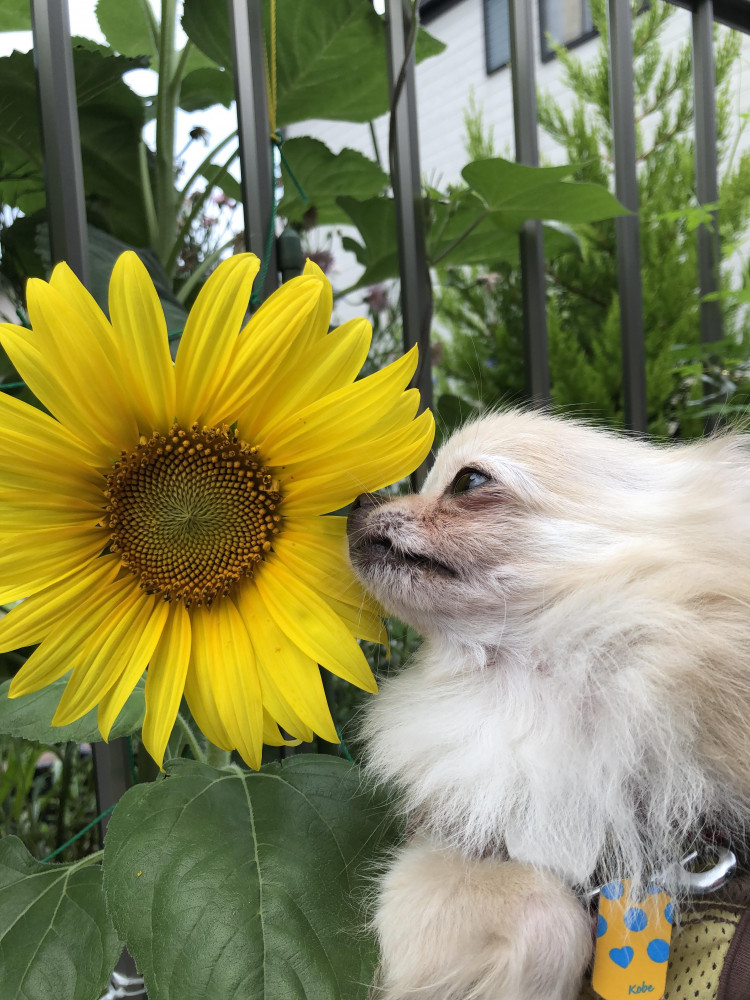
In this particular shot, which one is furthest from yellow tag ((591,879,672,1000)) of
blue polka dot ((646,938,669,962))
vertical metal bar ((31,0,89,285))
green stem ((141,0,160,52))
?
green stem ((141,0,160,52))

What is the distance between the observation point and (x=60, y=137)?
603mm

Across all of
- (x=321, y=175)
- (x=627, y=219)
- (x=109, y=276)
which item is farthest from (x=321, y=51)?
(x=627, y=219)

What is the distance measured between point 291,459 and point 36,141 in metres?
0.57

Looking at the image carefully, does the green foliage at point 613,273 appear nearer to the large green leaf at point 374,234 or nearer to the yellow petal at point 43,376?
the large green leaf at point 374,234

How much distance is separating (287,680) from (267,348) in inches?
7.7

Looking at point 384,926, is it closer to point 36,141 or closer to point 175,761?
point 175,761

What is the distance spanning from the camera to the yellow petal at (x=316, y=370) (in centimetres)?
44

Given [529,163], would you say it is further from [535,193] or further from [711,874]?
[711,874]

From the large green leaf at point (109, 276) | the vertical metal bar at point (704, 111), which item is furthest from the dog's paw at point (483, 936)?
the vertical metal bar at point (704, 111)

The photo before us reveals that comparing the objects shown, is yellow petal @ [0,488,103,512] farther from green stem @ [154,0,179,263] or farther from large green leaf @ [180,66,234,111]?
large green leaf @ [180,66,234,111]

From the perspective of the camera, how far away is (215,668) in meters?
0.44

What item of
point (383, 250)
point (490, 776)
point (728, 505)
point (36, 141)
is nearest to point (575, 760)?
point (490, 776)

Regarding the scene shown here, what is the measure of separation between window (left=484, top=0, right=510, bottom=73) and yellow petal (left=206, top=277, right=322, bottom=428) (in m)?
3.70

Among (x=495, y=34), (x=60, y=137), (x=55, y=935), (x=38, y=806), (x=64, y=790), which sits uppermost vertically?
(x=495, y=34)
